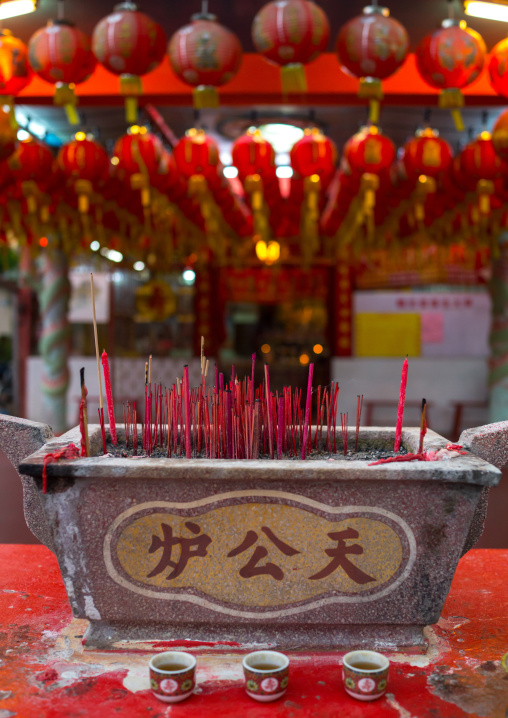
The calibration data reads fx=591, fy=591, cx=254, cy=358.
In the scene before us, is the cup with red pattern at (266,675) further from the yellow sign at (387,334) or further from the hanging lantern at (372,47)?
the yellow sign at (387,334)

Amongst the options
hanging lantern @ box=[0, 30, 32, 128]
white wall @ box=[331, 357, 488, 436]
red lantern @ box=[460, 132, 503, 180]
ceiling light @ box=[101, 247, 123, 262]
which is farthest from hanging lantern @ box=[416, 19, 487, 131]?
ceiling light @ box=[101, 247, 123, 262]

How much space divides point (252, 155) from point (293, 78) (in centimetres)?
93

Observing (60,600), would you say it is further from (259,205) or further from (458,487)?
(259,205)

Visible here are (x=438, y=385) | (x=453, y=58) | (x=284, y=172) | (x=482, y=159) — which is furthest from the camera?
(x=438, y=385)

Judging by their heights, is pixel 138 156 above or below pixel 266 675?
above

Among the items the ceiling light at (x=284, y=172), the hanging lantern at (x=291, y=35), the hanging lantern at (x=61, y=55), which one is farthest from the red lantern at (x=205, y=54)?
the ceiling light at (x=284, y=172)

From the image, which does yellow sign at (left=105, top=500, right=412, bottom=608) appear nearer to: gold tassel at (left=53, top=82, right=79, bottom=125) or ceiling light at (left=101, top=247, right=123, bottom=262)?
gold tassel at (left=53, top=82, right=79, bottom=125)

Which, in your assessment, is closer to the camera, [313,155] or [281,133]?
[313,155]

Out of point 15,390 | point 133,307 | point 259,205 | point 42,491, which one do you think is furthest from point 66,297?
point 42,491

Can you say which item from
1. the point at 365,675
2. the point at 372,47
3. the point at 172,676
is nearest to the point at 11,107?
the point at 372,47

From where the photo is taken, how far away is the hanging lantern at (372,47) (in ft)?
5.65

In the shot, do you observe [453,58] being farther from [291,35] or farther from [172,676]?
[172,676]

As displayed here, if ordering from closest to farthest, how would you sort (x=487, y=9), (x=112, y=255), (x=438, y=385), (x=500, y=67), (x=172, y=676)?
(x=172, y=676) → (x=500, y=67) → (x=487, y=9) → (x=438, y=385) → (x=112, y=255)

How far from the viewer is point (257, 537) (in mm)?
933
